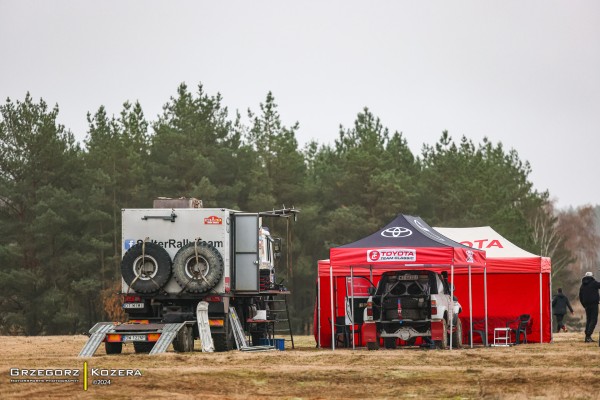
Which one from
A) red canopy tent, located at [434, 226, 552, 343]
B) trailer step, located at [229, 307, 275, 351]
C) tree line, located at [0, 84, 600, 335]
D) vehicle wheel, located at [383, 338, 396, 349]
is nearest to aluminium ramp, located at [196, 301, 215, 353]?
trailer step, located at [229, 307, 275, 351]

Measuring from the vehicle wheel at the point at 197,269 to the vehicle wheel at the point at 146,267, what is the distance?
0.27 metres

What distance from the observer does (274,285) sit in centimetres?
2905

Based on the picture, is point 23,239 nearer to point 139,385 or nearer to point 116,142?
point 116,142

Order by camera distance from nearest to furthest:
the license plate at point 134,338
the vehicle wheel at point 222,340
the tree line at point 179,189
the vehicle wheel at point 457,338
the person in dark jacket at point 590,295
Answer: the license plate at point 134,338, the vehicle wheel at point 222,340, the vehicle wheel at point 457,338, the person in dark jacket at point 590,295, the tree line at point 179,189

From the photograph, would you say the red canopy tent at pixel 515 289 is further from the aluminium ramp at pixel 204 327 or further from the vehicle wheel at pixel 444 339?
the aluminium ramp at pixel 204 327

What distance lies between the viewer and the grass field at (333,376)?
1530 cm

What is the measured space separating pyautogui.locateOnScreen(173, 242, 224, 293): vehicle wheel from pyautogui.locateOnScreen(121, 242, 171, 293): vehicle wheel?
0.27 metres

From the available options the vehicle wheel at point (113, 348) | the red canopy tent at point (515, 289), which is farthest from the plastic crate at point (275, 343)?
the red canopy tent at point (515, 289)

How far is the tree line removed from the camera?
6493cm

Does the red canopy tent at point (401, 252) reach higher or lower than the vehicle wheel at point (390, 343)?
higher

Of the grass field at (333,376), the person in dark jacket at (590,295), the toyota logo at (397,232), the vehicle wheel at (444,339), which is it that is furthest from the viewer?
the person in dark jacket at (590,295)

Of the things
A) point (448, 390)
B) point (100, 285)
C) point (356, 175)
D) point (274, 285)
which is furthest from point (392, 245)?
point (356, 175)

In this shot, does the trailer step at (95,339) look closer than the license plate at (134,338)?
Yes

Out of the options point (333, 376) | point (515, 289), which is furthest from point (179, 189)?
point (333, 376)
